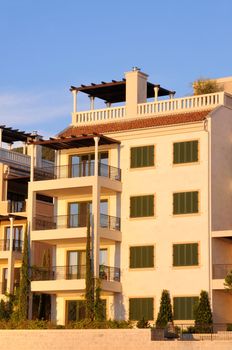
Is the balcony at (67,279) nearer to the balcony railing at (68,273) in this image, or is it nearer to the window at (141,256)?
the balcony railing at (68,273)

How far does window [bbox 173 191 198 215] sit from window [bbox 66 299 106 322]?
7.70 meters

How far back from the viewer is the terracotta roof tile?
63759mm

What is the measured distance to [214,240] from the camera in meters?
61.8

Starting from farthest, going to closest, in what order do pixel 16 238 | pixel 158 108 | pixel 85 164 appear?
pixel 16 238, pixel 158 108, pixel 85 164

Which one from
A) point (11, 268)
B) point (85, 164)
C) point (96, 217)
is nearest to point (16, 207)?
point (11, 268)

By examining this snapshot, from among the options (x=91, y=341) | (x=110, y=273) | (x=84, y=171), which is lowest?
(x=91, y=341)

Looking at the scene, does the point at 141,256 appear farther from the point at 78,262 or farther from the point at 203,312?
the point at 203,312

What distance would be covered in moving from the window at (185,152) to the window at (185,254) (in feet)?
17.0

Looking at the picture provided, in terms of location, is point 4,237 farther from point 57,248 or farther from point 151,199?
point 151,199

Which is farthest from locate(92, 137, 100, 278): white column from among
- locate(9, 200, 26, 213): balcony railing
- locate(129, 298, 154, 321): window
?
locate(9, 200, 26, 213): balcony railing

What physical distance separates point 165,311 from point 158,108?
13.8 metres

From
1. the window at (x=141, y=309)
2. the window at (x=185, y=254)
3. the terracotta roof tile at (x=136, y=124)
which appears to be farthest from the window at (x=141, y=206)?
the window at (x=141, y=309)

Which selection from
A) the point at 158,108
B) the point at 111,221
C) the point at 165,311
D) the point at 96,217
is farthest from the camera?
the point at 158,108

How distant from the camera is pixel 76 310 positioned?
65.8 metres
